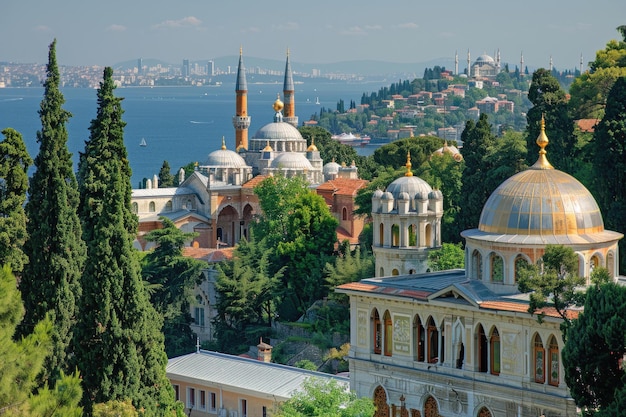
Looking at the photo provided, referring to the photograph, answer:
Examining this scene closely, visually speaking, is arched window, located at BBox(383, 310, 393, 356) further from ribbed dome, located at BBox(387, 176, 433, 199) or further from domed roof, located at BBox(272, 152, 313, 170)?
domed roof, located at BBox(272, 152, 313, 170)

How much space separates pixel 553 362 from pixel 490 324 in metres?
1.78

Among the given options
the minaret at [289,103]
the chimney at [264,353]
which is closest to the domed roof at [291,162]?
the minaret at [289,103]

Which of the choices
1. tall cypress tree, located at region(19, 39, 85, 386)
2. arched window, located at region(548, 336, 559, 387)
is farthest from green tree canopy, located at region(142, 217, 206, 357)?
arched window, located at region(548, 336, 559, 387)

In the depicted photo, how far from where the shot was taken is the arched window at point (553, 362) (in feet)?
98.0

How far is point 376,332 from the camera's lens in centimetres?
3369

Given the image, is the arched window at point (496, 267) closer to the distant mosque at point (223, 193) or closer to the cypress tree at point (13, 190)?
the cypress tree at point (13, 190)

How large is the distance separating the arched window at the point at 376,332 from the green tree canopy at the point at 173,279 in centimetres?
1755

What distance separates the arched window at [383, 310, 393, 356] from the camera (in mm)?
33312

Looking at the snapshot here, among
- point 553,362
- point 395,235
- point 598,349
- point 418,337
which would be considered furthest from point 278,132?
point 598,349

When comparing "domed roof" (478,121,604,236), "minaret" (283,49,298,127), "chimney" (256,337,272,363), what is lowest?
"chimney" (256,337,272,363)

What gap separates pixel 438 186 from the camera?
53.8 m

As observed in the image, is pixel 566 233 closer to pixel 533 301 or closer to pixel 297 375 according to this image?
pixel 533 301

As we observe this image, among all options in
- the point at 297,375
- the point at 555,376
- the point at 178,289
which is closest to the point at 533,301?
the point at 555,376

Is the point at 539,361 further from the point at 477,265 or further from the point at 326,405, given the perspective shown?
the point at 326,405
